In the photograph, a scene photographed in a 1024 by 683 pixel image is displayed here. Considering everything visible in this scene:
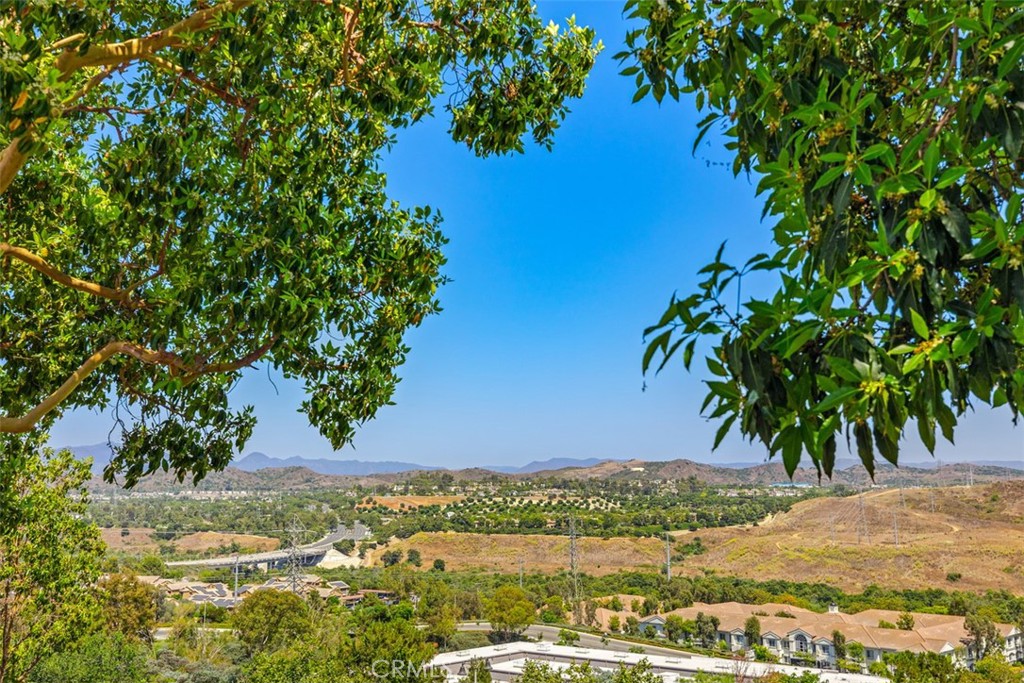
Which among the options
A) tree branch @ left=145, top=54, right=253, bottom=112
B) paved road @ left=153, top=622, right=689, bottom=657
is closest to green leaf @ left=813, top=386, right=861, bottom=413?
tree branch @ left=145, top=54, right=253, bottom=112

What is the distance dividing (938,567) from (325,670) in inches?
1081

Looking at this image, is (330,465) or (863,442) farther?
(330,465)

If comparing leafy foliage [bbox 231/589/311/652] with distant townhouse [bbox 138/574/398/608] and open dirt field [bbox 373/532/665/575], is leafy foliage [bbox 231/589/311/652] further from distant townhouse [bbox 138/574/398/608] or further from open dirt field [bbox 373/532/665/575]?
open dirt field [bbox 373/532/665/575]

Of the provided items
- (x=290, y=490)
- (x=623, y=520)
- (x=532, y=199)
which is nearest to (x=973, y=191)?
(x=532, y=199)

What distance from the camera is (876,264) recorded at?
2.07 feet

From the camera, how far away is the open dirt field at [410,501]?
154 ft

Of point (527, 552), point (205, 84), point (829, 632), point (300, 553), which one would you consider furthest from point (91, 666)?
point (527, 552)

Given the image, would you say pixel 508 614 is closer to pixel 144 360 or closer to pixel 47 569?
pixel 47 569

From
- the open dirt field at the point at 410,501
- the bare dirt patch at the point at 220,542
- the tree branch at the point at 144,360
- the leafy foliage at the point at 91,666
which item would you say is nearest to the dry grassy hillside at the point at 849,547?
the bare dirt patch at the point at 220,542

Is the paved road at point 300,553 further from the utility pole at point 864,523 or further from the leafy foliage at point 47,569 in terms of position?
the leafy foliage at point 47,569

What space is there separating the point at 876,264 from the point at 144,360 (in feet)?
6.80

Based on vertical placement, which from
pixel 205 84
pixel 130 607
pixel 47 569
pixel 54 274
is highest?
pixel 205 84

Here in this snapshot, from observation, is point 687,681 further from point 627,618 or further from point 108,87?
point 108,87

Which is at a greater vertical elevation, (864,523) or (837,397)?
(837,397)
